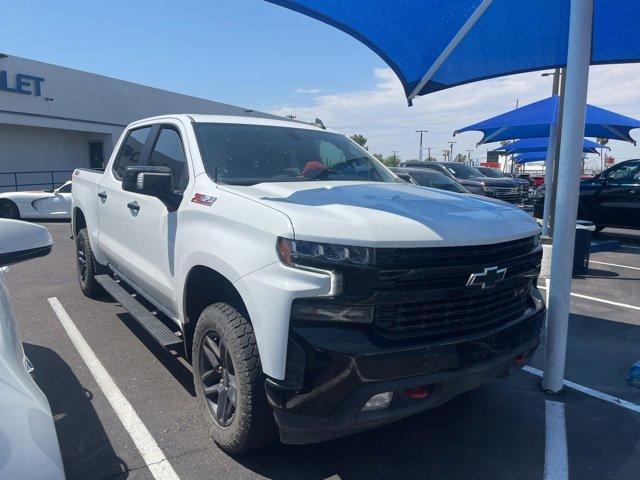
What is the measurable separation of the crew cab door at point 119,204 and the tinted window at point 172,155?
22 cm

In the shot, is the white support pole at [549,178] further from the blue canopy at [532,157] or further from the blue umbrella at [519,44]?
the blue canopy at [532,157]

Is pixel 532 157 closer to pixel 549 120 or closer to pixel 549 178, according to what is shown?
pixel 549 120

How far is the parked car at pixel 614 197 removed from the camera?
39.7ft

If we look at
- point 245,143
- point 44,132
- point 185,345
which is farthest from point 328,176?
point 44,132

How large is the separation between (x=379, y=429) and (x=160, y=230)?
203cm

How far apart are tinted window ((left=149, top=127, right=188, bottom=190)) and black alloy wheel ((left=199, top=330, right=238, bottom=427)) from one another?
1170 millimetres

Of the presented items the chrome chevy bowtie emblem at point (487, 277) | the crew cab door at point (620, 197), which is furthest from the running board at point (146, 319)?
the crew cab door at point (620, 197)

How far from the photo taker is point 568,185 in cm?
389

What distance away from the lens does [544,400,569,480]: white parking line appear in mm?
2953

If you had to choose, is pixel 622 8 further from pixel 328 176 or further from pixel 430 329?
pixel 430 329

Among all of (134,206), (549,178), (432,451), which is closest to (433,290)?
(432,451)

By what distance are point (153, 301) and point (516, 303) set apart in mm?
2695

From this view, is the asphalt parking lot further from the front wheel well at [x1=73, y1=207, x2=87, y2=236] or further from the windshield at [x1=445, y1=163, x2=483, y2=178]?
the windshield at [x1=445, y1=163, x2=483, y2=178]

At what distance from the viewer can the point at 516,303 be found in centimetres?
316
